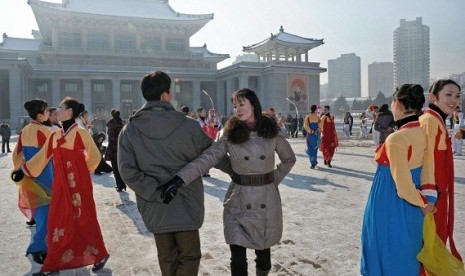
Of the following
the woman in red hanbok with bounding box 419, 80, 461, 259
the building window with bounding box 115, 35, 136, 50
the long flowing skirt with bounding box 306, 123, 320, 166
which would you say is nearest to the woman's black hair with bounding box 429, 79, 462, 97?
the woman in red hanbok with bounding box 419, 80, 461, 259

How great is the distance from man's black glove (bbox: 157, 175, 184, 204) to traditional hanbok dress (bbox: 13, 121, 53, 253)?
207cm

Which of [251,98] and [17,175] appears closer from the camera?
[251,98]

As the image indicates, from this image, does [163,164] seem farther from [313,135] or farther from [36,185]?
[313,135]

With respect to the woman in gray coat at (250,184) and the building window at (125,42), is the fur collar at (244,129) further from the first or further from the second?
the building window at (125,42)

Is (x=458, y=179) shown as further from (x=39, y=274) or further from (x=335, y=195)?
(x=39, y=274)

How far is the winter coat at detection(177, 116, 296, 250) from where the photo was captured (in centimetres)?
254

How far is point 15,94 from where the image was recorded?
30.8m

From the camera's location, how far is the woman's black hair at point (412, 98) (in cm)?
250

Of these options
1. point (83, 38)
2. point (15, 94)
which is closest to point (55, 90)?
point (15, 94)

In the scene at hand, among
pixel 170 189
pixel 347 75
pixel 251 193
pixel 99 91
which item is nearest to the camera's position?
pixel 170 189

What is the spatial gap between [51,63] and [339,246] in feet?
127

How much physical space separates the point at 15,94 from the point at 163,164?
33.8 meters

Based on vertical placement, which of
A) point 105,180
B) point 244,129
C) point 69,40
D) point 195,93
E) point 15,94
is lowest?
point 105,180

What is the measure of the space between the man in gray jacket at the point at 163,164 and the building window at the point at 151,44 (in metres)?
39.1
